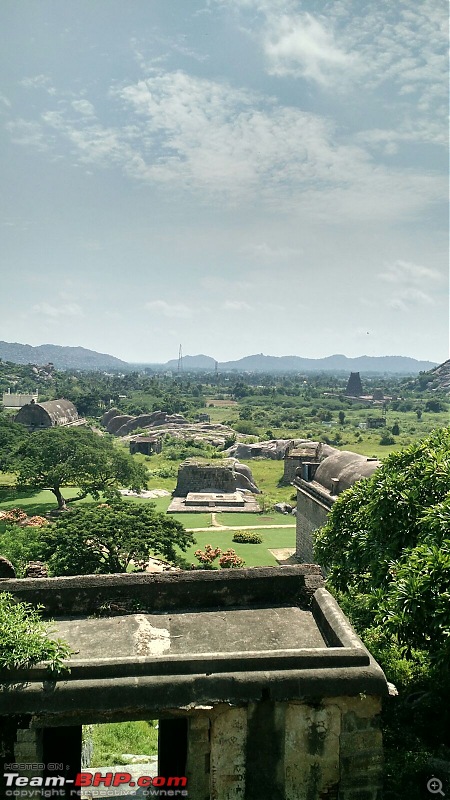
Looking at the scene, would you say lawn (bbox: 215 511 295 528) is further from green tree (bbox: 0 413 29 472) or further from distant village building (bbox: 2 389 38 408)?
distant village building (bbox: 2 389 38 408)

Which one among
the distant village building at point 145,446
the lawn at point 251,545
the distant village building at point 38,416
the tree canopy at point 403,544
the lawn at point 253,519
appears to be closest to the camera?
the tree canopy at point 403,544

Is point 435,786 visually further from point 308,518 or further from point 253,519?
point 253,519

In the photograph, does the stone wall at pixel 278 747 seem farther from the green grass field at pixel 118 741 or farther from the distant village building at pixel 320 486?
the distant village building at pixel 320 486

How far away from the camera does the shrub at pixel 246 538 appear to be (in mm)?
31391

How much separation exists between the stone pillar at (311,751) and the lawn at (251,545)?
65.2 ft

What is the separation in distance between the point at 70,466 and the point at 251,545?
13.5 metres

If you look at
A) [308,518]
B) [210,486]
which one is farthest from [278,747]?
[210,486]

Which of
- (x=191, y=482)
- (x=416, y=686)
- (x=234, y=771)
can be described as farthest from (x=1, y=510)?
(x=234, y=771)

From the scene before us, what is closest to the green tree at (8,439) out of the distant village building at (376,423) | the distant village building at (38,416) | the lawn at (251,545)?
the lawn at (251,545)

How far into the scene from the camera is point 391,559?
33.8 feet

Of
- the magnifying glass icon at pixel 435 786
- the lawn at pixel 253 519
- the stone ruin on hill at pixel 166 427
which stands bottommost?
the lawn at pixel 253 519

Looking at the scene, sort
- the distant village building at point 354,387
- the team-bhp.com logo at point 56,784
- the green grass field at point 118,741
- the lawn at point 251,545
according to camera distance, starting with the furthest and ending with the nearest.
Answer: the distant village building at point 354,387 < the lawn at point 251,545 < the green grass field at point 118,741 < the team-bhp.com logo at point 56,784

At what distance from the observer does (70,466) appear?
37.2 meters

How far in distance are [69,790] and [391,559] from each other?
6188mm
